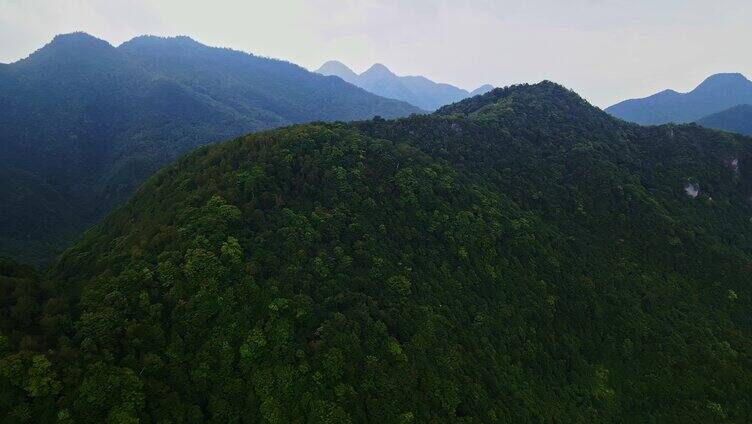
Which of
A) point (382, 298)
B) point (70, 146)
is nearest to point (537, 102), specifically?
point (382, 298)

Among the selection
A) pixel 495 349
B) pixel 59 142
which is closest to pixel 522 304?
pixel 495 349

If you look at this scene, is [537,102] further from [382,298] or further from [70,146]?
[70,146]

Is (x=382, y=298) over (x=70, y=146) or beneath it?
over

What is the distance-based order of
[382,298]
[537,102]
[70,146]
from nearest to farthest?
1. [382,298]
2. [537,102]
3. [70,146]

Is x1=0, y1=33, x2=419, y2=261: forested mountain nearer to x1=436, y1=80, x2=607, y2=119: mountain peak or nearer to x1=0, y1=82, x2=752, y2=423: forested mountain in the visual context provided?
x1=0, y1=82, x2=752, y2=423: forested mountain

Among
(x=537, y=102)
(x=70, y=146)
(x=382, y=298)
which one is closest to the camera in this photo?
(x=382, y=298)

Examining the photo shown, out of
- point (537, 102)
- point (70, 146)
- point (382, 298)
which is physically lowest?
point (70, 146)

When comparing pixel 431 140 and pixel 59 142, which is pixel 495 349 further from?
pixel 59 142

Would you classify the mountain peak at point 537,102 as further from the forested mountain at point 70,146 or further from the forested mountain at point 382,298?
the forested mountain at point 70,146

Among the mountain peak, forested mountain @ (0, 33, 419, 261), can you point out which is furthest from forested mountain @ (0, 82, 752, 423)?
forested mountain @ (0, 33, 419, 261)
